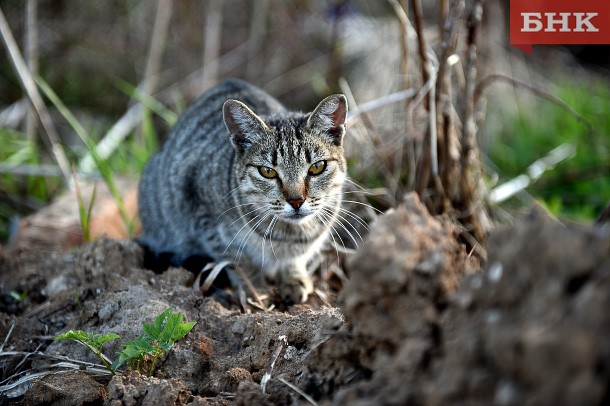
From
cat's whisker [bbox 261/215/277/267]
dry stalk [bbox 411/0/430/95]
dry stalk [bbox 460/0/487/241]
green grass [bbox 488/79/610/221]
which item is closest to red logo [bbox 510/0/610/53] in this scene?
dry stalk [bbox 460/0/487/241]

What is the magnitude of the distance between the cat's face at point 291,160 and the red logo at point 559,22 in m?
1.46

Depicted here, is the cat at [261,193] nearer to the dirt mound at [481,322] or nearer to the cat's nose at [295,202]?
the cat's nose at [295,202]

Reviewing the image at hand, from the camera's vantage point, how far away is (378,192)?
409cm

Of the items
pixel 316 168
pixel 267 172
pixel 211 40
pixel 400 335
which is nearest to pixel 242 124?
pixel 267 172

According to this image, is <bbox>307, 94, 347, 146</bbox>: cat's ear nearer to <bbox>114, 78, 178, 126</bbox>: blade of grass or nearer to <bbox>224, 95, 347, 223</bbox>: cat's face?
<bbox>224, 95, 347, 223</bbox>: cat's face

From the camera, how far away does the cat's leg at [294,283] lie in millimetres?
3357

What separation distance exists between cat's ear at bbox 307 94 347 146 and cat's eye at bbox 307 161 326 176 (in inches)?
7.0

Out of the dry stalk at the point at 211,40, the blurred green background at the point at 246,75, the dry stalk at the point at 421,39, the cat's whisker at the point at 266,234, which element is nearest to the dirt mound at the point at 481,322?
the cat's whisker at the point at 266,234

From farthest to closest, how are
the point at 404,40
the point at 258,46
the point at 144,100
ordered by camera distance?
the point at 258,46 < the point at 144,100 < the point at 404,40

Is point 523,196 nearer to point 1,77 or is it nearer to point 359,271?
point 359,271

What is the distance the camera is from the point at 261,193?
3277 millimetres

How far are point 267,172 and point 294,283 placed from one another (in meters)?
0.61

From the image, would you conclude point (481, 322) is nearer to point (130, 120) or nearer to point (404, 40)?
point (404, 40)

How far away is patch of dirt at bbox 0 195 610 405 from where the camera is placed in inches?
Result: 53.0
